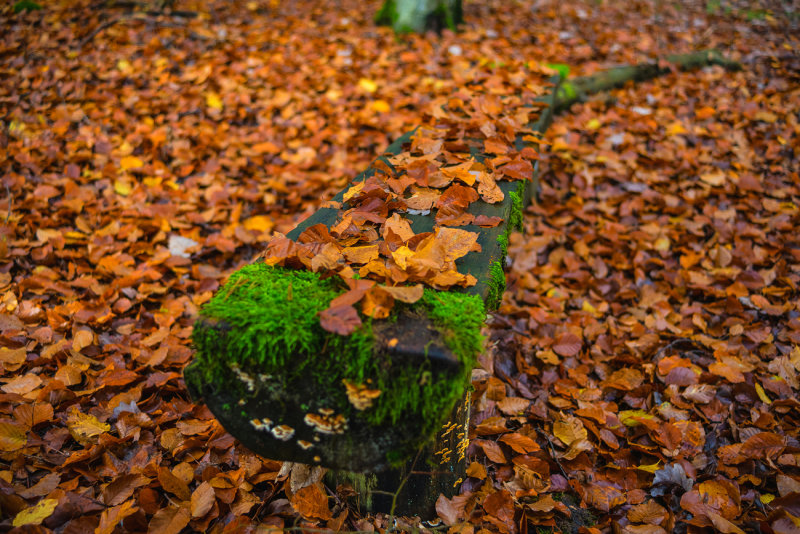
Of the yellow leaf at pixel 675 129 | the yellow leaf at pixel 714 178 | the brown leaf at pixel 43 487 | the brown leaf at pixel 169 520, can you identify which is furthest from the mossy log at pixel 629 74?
the brown leaf at pixel 43 487

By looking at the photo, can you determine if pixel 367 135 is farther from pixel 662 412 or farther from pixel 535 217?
pixel 662 412

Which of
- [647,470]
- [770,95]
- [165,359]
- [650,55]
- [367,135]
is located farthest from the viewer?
[650,55]

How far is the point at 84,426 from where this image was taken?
6.34 ft

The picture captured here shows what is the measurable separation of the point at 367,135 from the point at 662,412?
2893 millimetres

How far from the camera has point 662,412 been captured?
2.14m

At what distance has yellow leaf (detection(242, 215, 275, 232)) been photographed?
126 inches

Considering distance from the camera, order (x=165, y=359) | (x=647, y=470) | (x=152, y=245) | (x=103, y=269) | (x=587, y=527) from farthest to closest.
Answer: (x=152, y=245) → (x=103, y=269) → (x=165, y=359) → (x=647, y=470) → (x=587, y=527)

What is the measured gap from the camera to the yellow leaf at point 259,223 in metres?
3.19

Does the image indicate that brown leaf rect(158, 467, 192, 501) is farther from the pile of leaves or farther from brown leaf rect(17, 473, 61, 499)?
the pile of leaves

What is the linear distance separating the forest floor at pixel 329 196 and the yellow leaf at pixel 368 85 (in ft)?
0.07

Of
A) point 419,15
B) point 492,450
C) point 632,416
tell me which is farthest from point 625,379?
point 419,15


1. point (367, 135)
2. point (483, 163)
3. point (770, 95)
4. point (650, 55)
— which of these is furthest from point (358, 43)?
point (770, 95)

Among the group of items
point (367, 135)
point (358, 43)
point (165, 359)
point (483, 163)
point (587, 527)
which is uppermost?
point (358, 43)

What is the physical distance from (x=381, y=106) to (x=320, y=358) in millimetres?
3453
